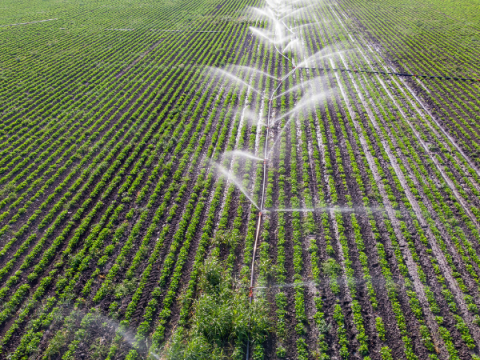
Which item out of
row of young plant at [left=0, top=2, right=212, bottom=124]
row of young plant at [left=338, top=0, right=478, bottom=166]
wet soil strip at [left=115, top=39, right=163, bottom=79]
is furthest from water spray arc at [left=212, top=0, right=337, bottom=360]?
row of young plant at [left=0, top=2, right=212, bottom=124]

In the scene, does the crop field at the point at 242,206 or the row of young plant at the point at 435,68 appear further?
the row of young plant at the point at 435,68

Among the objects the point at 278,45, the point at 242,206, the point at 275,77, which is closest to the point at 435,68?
the point at 275,77

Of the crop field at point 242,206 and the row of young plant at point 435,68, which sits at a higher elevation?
the row of young plant at point 435,68

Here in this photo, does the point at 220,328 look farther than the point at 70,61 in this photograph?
No

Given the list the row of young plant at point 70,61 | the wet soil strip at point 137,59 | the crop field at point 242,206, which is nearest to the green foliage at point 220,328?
the crop field at point 242,206

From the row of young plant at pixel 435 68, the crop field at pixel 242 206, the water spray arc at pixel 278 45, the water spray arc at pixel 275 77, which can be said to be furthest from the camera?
the row of young plant at pixel 435 68

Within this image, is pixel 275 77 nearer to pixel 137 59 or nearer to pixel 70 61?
pixel 137 59

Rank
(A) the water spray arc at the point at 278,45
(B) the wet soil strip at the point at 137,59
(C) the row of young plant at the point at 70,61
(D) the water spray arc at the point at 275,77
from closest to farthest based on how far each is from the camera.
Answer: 1. (A) the water spray arc at the point at 278,45
2. (D) the water spray arc at the point at 275,77
3. (C) the row of young plant at the point at 70,61
4. (B) the wet soil strip at the point at 137,59

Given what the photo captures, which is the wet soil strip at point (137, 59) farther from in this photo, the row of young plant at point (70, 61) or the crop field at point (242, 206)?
the row of young plant at point (70, 61)
